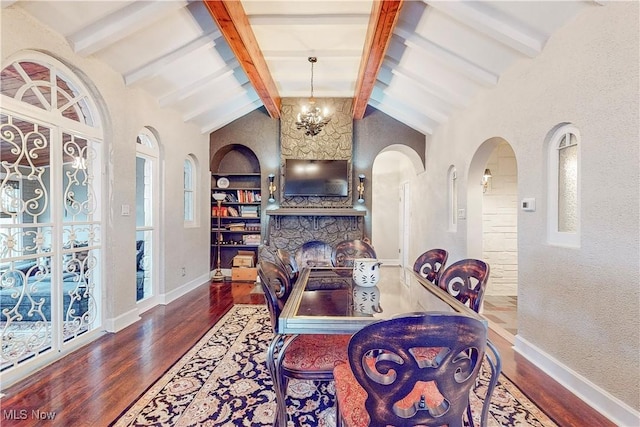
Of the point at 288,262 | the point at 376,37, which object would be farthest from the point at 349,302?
the point at 376,37

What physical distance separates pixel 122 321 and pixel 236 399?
200 cm

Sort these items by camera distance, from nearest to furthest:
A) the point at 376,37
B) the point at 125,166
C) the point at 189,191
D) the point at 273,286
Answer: the point at 273,286 → the point at 376,37 → the point at 125,166 → the point at 189,191

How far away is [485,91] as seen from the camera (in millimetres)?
3457

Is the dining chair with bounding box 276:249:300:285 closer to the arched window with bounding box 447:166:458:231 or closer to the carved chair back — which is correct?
the carved chair back

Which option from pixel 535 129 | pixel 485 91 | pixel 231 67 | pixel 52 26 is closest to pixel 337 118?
pixel 231 67

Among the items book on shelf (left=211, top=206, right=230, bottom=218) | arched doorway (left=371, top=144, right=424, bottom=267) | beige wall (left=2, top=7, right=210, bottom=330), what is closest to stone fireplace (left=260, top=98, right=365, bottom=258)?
book on shelf (left=211, top=206, right=230, bottom=218)

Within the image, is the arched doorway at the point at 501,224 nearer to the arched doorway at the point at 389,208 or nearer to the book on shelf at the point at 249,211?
the arched doorway at the point at 389,208

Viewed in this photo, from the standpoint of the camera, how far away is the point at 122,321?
3.28 metres

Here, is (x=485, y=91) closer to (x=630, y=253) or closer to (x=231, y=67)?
(x=630, y=253)

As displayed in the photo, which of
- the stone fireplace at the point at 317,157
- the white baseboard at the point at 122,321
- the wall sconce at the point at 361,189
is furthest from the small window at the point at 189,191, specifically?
the wall sconce at the point at 361,189

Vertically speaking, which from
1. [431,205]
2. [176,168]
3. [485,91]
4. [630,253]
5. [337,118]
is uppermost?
[337,118]

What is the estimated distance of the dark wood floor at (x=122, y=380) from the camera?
1.88 m

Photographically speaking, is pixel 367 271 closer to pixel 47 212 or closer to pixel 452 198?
pixel 47 212

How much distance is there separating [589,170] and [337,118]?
406 centimetres
